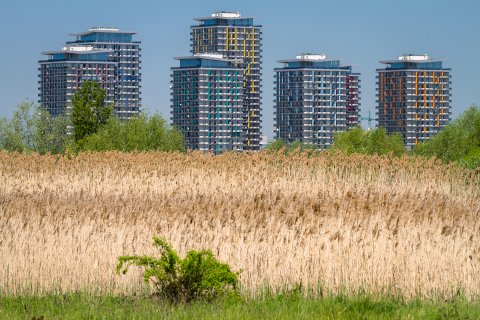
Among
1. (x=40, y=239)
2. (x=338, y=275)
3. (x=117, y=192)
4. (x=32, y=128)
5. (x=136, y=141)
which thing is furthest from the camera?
(x=32, y=128)

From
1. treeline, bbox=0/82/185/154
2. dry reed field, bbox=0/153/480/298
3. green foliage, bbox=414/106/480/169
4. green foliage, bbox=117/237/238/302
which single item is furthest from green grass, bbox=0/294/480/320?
green foliage, bbox=414/106/480/169

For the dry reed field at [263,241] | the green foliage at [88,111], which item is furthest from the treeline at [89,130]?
the dry reed field at [263,241]

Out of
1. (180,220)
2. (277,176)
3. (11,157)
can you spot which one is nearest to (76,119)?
(11,157)

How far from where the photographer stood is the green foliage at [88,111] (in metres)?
65.8

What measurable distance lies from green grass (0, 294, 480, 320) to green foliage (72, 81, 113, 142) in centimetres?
5227

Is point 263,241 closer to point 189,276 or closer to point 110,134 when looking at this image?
point 189,276

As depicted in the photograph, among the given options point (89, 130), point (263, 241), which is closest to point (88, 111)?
point (89, 130)

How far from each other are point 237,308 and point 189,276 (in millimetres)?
1092

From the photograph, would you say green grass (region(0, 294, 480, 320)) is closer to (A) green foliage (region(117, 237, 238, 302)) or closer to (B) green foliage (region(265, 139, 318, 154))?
(A) green foliage (region(117, 237, 238, 302))

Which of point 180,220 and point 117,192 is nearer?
point 180,220

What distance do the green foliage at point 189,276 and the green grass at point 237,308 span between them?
25 cm

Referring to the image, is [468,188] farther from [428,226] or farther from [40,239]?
[40,239]

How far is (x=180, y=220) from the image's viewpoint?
1695cm

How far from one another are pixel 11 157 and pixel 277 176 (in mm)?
8148
